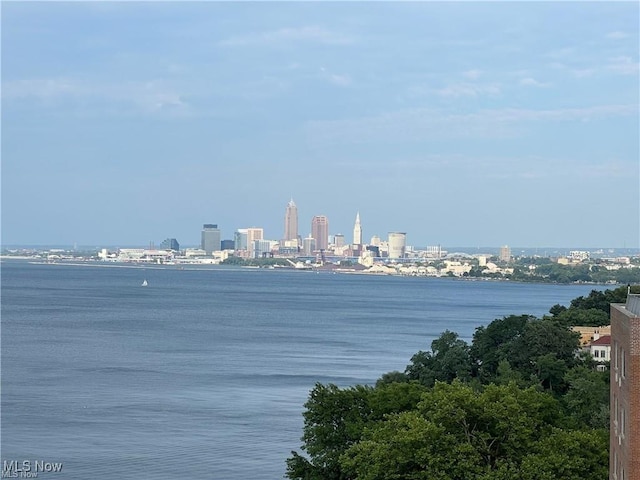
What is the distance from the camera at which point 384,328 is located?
343ft

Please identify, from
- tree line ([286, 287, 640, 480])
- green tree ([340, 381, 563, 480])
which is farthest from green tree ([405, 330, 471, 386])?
green tree ([340, 381, 563, 480])

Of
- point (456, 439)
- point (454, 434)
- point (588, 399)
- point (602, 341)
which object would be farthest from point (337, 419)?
point (602, 341)

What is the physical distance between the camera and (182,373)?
219 feet

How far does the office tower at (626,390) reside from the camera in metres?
18.9

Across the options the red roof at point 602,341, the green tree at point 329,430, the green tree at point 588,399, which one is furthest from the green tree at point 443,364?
the green tree at point 329,430

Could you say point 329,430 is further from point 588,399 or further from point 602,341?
point 602,341

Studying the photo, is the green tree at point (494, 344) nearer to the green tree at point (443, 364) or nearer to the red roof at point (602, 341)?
the green tree at point (443, 364)

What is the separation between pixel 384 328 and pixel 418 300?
2630 inches

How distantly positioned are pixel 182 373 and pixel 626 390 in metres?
49.6

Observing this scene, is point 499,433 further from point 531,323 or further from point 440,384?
point 531,323

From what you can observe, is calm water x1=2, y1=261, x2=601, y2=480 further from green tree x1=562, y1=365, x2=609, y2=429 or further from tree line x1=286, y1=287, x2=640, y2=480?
green tree x1=562, y1=365, x2=609, y2=429

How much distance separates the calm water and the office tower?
1803 cm

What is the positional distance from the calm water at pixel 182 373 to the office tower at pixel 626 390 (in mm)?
18033

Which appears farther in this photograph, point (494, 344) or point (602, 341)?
point (494, 344)
